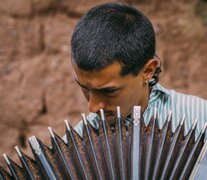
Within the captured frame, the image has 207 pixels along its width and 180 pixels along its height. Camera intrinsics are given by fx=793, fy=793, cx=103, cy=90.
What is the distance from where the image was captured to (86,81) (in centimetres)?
235

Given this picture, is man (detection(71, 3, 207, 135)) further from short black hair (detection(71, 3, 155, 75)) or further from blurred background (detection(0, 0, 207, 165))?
blurred background (detection(0, 0, 207, 165))

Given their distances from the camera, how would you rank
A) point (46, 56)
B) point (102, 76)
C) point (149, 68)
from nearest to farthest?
point (102, 76) < point (149, 68) < point (46, 56)

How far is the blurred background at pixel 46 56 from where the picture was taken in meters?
4.36

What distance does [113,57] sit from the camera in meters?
2.37

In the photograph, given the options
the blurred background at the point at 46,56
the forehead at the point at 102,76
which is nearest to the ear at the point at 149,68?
the forehead at the point at 102,76

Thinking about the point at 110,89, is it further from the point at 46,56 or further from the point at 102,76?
the point at 46,56

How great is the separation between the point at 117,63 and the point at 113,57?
22 millimetres

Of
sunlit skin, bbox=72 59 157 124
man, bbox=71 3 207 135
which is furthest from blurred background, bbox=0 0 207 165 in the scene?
sunlit skin, bbox=72 59 157 124

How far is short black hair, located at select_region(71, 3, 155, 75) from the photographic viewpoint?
236 centimetres

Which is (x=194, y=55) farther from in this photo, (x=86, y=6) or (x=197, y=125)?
(x=197, y=125)

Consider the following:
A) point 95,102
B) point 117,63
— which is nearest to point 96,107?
point 95,102

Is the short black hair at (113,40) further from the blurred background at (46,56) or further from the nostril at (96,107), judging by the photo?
the blurred background at (46,56)

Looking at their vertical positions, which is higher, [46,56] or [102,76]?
[46,56]

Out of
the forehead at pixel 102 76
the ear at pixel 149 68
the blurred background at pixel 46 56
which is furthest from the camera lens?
the blurred background at pixel 46 56
